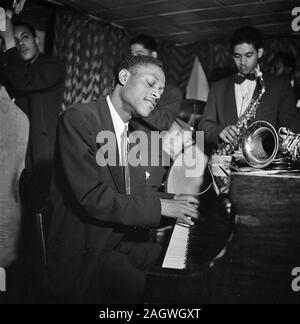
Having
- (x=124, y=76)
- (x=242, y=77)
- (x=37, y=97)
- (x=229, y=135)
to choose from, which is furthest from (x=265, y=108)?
(x=37, y=97)

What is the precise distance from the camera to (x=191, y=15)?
5.58 m

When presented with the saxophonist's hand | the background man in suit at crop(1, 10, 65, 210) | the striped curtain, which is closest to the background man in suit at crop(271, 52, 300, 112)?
the saxophonist's hand

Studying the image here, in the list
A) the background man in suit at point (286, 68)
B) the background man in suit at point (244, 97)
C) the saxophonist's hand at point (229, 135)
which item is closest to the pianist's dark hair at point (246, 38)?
the background man in suit at point (244, 97)

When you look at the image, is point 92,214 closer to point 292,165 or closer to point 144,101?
point 144,101

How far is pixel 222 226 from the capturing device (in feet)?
7.86

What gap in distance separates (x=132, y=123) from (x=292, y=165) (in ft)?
7.12

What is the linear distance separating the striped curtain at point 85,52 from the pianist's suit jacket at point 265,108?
2529 millimetres

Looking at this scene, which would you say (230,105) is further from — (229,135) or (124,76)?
(124,76)

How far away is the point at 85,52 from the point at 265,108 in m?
3.33

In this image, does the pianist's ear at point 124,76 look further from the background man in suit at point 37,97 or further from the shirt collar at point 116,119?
the background man in suit at point 37,97

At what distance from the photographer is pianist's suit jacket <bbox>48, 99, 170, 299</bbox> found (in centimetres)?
188

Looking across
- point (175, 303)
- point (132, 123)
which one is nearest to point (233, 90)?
point (132, 123)

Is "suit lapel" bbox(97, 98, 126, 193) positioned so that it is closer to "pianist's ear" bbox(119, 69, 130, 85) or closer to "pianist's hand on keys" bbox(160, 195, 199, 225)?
"pianist's ear" bbox(119, 69, 130, 85)

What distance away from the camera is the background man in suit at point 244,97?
406 cm
